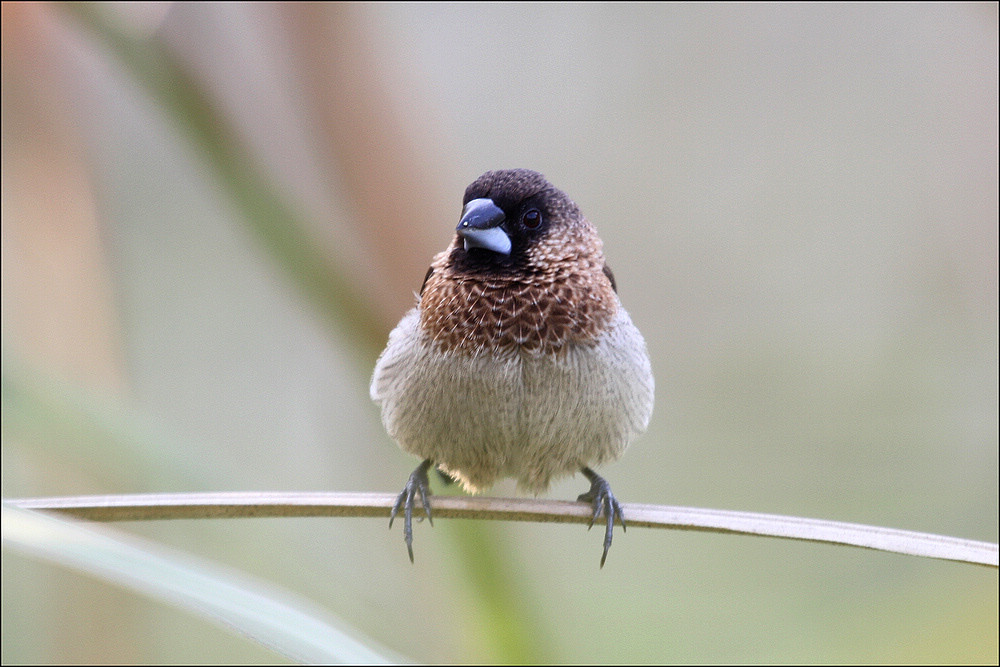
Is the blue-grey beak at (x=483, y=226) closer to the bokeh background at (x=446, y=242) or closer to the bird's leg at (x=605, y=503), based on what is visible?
the bokeh background at (x=446, y=242)

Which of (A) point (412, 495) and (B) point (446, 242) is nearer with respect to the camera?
(A) point (412, 495)

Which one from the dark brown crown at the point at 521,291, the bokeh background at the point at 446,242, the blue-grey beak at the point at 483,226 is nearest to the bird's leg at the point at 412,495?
the bokeh background at the point at 446,242

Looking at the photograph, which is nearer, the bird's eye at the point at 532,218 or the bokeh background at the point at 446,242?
the bird's eye at the point at 532,218

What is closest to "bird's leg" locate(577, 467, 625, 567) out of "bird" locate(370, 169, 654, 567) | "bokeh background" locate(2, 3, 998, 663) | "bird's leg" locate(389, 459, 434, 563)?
"bird" locate(370, 169, 654, 567)

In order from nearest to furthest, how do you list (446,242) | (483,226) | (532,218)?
(483,226), (532,218), (446,242)

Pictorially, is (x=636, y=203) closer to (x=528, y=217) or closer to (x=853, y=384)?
(x=853, y=384)

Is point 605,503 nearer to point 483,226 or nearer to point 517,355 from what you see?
point 517,355

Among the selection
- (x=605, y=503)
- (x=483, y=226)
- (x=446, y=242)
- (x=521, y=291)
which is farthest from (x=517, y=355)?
(x=446, y=242)

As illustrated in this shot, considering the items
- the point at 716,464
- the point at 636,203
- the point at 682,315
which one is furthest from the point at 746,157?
the point at 716,464
